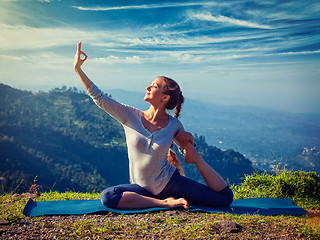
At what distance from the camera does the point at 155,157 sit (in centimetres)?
414

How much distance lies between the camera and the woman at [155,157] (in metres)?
4.13

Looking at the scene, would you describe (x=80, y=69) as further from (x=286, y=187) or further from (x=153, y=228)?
(x=286, y=187)

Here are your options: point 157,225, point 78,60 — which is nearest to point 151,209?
point 157,225

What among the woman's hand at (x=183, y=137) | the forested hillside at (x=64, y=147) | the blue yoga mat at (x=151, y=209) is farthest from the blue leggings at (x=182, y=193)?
the forested hillside at (x=64, y=147)

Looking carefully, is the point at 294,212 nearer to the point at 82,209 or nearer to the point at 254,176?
the point at 254,176

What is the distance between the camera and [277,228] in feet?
11.9

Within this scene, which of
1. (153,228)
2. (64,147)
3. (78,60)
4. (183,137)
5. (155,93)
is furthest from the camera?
(64,147)

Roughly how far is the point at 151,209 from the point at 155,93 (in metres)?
1.63

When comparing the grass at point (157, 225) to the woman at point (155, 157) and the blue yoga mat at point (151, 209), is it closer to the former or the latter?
the blue yoga mat at point (151, 209)

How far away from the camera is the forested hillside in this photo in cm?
5128

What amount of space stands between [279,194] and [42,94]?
9352cm

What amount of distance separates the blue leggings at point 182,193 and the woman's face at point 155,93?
3.73ft

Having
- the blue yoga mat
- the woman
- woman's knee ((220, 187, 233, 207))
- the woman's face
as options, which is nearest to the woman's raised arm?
the woman

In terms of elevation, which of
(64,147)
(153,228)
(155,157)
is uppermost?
(155,157)
